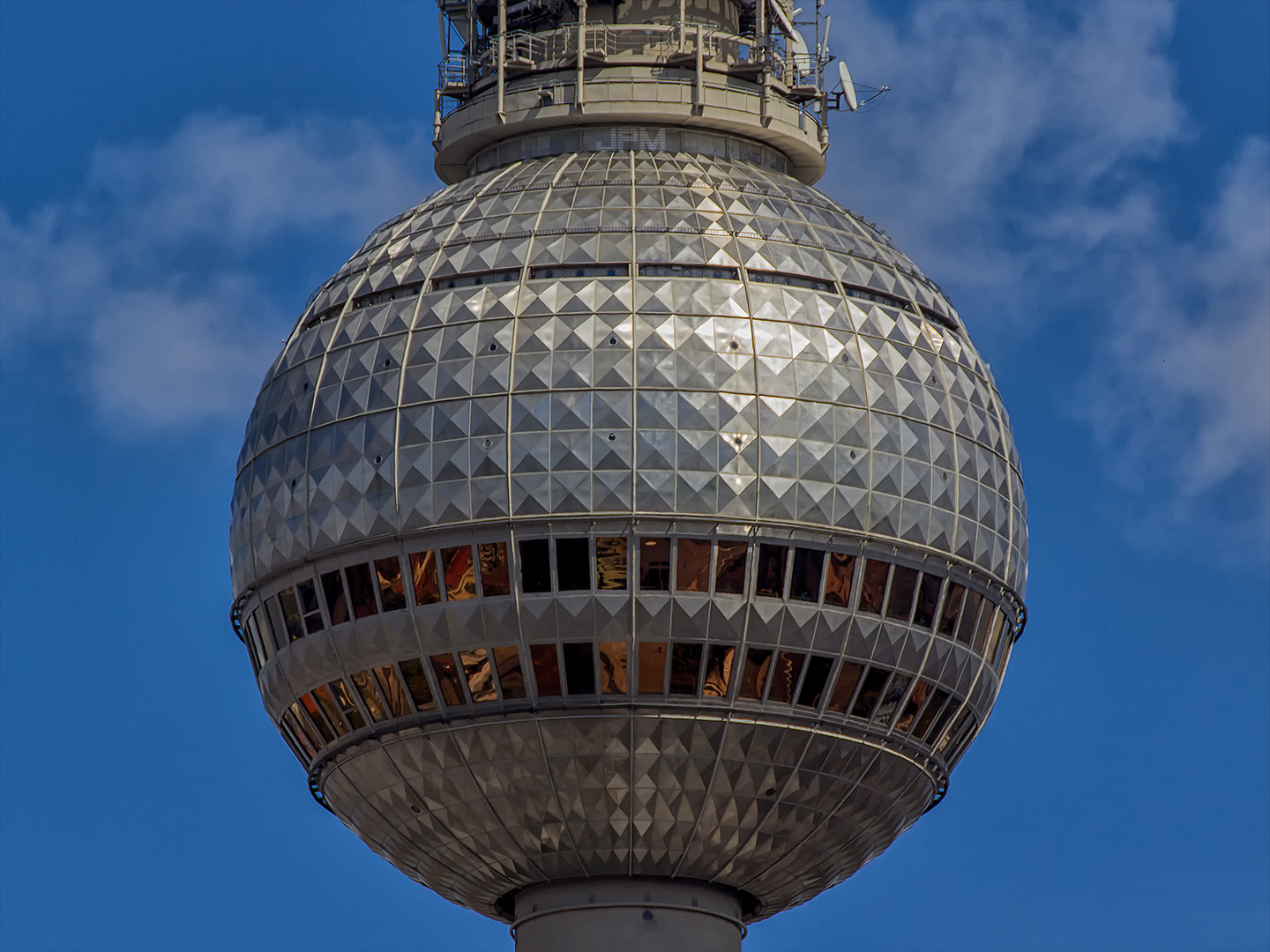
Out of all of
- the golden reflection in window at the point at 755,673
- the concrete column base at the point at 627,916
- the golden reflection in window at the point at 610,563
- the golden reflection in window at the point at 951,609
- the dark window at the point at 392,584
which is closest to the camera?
the golden reflection in window at the point at 610,563

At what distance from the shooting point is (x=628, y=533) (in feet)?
225

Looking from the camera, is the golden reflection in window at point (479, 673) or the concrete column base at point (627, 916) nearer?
the golden reflection in window at point (479, 673)

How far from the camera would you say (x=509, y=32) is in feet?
259

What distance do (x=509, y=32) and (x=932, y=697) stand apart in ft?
66.6

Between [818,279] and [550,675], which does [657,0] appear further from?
[550,675]

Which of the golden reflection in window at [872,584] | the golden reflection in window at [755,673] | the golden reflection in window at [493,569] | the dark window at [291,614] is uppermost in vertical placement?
the golden reflection in window at [872,584]

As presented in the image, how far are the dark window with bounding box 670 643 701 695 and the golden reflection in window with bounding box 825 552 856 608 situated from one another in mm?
3253

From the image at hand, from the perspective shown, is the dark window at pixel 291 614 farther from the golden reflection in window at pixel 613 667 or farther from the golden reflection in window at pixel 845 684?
the golden reflection in window at pixel 845 684

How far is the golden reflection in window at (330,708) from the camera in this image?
7225cm

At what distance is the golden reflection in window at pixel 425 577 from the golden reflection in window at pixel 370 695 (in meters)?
2.64

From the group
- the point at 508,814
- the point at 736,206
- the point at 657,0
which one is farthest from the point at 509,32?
the point at 508,814

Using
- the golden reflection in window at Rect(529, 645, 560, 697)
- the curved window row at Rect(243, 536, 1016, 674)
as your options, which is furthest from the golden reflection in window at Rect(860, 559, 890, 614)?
the golden reflection in window at Rect(529, 645, 560, 697)

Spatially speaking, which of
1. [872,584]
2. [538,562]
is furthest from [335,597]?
[872,584]

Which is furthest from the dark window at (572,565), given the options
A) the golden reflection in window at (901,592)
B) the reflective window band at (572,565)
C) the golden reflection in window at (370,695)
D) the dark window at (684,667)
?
the golden reflection in window at (901,592)
